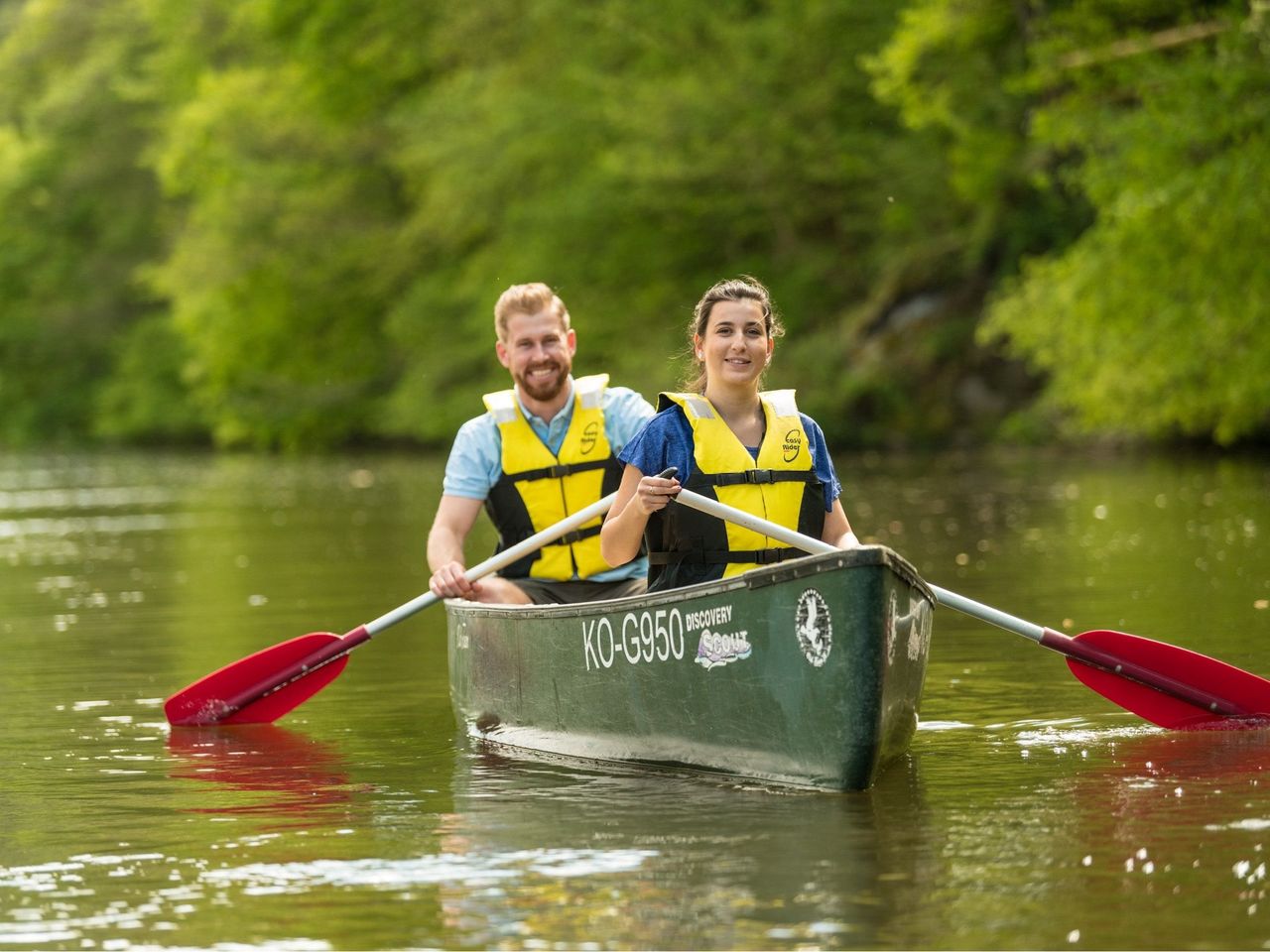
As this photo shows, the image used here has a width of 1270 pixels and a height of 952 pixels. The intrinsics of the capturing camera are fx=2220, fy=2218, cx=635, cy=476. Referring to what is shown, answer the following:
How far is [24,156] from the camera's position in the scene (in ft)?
156

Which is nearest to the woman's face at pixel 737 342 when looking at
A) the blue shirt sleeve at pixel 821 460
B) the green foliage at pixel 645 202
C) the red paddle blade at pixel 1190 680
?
the blue shirt sleeve at pixel 821 460

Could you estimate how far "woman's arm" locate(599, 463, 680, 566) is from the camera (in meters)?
5.73

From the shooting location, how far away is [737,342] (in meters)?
6.07

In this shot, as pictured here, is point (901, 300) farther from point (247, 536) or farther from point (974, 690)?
point (974, 690)

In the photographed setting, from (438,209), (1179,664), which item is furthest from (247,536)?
(438,209)

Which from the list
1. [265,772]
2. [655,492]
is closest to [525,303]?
[655,492]

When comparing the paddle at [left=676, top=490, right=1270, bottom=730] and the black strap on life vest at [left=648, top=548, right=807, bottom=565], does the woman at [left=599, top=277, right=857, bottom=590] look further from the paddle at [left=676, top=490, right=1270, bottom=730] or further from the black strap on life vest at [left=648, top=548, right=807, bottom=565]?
the paddle at [left=676, top=490, right=1270, bottom=730]

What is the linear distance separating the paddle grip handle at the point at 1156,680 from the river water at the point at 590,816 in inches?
6.2

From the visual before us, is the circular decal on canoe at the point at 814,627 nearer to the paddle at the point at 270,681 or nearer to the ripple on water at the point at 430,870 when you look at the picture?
the ripple on water at the point at 430,870

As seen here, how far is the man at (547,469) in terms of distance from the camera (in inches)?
287

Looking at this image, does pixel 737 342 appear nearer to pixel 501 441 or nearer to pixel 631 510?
pixel 631 510

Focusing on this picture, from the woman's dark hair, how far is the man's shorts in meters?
1.15

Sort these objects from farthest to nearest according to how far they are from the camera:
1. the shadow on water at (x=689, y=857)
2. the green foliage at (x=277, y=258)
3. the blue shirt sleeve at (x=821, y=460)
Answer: the green foliage at (x=277, y=258) < the blue shirt sleeve at (x=821, y=460) < the shadow on water at (x=689, y=857)

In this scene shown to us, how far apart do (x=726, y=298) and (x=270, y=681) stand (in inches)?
103
